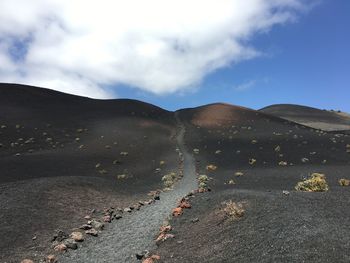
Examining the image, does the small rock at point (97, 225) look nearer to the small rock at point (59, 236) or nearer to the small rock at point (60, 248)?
the small rock at point (59, 236)

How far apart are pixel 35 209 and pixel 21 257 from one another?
5.22m

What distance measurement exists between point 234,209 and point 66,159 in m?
24.8

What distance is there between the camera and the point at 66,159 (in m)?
38.1

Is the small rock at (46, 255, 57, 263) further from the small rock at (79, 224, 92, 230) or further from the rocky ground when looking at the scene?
the small rock at (79, 224, 92, 230)

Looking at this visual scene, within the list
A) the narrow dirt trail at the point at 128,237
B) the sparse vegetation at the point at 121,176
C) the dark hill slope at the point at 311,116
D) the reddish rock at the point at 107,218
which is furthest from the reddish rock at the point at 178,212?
the dark hill slope at the point at 311,116

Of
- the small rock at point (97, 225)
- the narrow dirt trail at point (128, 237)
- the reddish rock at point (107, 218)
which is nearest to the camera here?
the narrow dirt trail at point (128, 237)

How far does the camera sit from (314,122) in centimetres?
10481

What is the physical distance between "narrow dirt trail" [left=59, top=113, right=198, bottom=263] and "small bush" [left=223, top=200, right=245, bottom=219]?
3.36 m

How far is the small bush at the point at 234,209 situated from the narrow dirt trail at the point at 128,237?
3362mm

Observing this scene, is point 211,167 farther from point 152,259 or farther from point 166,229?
point 152,259

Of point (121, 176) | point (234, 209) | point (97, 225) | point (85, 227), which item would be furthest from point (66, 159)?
point (234, 209)

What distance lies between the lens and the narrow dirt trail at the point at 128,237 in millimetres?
16203

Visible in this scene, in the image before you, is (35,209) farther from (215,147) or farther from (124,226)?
(215,147)

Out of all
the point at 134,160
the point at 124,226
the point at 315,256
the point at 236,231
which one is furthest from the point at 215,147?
the point at 315,256
